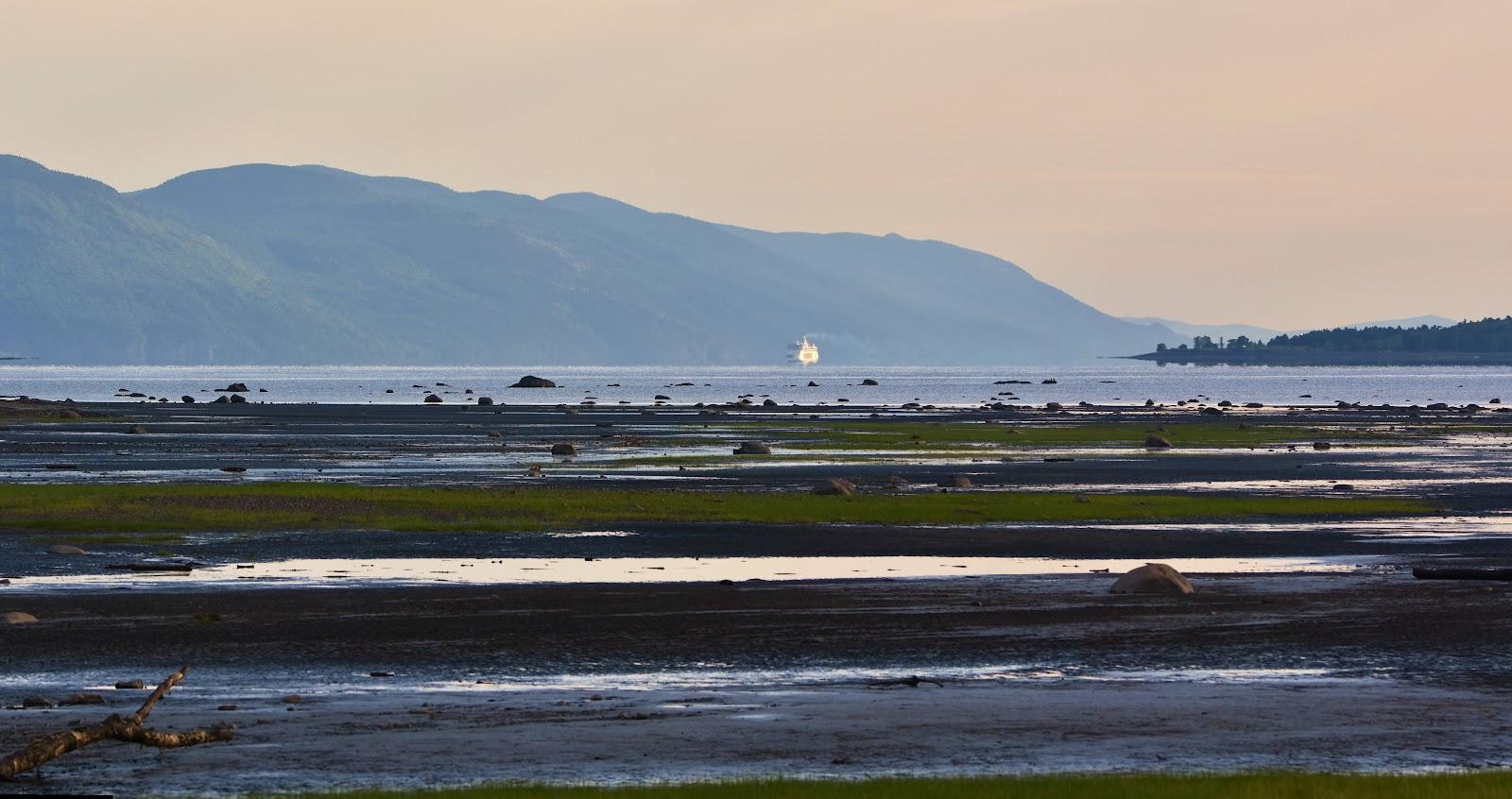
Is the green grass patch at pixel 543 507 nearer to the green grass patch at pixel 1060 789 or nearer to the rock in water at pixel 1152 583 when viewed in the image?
the rock in water at pixel 1152 583

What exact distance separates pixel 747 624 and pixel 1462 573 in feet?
41.7

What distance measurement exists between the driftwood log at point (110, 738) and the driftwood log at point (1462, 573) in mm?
20911

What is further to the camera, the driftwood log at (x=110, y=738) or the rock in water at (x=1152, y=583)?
the rock in water at (x=1152, y=583)

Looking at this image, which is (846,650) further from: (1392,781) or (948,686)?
(1392,781)

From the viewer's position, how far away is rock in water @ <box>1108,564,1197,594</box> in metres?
32.2

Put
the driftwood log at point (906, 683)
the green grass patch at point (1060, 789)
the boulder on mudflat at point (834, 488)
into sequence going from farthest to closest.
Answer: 1. the boulder on mudflat at point (834, 488)
2. the driftwood log at point (906, 683)
3. the green grass patch at point (1060, 789)

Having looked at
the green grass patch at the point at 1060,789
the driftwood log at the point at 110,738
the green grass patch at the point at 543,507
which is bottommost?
the green grass patch at the point at 543,507

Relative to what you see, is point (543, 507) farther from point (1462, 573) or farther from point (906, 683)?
point (906, 683)

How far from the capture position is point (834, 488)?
53375mm

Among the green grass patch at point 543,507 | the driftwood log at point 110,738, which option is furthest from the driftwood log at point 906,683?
the green grass patch at point 543,507

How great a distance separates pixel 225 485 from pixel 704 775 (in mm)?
39142

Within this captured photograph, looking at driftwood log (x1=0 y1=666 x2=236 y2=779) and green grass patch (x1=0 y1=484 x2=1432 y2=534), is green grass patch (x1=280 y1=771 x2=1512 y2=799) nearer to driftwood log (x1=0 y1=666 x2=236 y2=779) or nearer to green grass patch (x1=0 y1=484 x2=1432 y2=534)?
driftwood log (x1=0 y1=666 x2=236 y2=779)

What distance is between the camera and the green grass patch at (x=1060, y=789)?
55.3ft

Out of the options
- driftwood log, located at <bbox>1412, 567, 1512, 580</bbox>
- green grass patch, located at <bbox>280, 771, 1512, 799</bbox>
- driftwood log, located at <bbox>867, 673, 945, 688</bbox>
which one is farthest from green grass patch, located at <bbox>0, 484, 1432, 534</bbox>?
green grass patch, located at <bbox>280, 771, 1512, 799</bbox>
